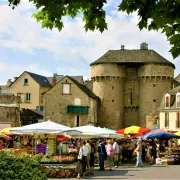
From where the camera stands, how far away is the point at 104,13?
7.43m

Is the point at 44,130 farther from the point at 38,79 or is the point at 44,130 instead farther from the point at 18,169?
the point at 38,79

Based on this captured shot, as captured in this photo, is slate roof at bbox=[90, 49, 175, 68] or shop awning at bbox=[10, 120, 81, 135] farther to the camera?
slate roof at bbox=[90, 49, 175, 68]

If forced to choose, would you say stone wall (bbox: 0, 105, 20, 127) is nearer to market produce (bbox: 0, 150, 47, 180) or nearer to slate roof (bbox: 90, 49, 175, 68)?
market produce (bbox: 0, 150, 47, 180)

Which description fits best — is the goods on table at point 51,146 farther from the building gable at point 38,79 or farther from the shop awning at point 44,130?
the building gable at point 38,79

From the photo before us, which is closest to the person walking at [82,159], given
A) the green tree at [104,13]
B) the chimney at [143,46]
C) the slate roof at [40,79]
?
the green tree at [104,13]

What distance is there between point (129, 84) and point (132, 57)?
4.46 meters

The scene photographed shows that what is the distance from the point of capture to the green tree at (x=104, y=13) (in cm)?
656

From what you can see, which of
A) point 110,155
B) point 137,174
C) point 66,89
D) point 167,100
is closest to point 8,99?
point 110,155

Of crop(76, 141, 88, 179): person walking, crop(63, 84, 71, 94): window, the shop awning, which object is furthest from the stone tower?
crop(76, 141, 88, 179): person walking

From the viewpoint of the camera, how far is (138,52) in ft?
269

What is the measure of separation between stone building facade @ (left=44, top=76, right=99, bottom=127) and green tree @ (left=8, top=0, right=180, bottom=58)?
6611 cm

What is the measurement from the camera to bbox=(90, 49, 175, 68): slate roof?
3150 inches

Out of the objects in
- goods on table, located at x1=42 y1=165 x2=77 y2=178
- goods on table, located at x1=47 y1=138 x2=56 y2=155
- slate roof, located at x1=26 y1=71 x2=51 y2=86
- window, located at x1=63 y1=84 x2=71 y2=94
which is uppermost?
slate roof, located at x1=26 y1=71 x2=51 y2=86

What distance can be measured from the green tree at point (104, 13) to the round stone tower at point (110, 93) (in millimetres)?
70909
